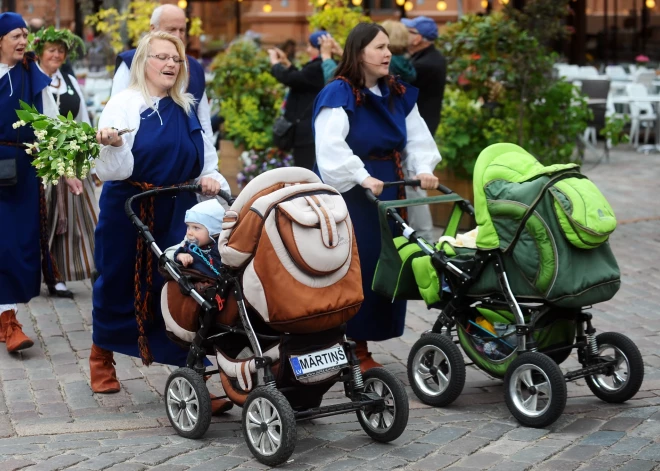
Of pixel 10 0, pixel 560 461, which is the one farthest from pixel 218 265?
pixel 10 0

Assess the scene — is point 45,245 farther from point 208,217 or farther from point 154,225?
point 208,217

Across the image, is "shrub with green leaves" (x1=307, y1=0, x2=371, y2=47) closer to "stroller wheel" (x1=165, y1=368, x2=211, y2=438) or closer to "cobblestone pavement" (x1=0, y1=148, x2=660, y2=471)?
"cobblestone pavement" (x1=0, y1=148, x2=660, y2=471)

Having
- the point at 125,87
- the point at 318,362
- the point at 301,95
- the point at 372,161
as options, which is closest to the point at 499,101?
the point at 301,95

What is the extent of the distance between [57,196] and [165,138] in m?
2.72

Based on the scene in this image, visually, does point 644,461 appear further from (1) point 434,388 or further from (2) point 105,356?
(2) point 105,356

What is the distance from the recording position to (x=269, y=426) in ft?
16.0

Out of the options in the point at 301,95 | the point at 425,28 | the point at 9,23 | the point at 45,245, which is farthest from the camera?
the point at 301,95

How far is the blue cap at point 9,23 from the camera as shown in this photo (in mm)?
6895

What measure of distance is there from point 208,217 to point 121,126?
0.68m

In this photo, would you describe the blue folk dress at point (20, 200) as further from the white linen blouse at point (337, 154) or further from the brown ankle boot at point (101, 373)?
the white linen blouse at point (337, 154)

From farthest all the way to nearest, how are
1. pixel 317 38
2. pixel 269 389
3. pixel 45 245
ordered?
1. pixel 317 38
2. pixel 45 245
3. pixel 269 389

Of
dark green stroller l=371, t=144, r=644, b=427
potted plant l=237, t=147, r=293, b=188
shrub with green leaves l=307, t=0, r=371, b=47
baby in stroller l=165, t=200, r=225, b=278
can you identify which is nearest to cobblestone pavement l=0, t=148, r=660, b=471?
dark green stroller l=371, t=144, r=644, b=427

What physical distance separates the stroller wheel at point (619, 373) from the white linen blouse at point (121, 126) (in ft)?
6.69

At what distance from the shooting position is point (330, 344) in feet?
16.6
